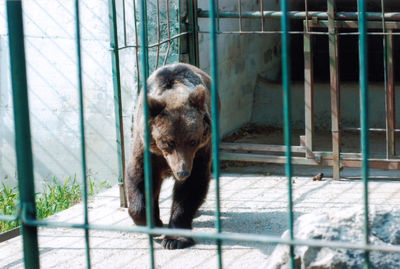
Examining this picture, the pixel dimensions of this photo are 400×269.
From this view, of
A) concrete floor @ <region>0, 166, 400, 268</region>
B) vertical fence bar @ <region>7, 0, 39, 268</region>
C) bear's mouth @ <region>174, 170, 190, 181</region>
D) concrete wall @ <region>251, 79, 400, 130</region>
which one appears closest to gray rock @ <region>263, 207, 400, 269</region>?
concrete floor @ <region>0, 166, 400, 268</region>

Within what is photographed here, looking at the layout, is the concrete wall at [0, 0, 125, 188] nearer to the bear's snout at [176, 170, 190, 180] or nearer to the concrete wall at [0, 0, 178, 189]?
the concrete wall at [0, 0, 178, 189]

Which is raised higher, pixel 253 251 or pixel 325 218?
pixel 325 218

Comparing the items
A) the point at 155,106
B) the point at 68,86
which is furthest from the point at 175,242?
the point at 68,86

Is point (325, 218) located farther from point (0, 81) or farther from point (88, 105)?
point (0, 81)

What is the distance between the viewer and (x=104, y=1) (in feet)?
23.4

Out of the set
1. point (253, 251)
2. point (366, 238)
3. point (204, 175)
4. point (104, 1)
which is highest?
point (104, 1)

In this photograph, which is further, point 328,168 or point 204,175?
point 328,168

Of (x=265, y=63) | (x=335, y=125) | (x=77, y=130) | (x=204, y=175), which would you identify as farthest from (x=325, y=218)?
(x=265, y=63)

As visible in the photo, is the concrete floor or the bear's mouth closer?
the bear's mouth

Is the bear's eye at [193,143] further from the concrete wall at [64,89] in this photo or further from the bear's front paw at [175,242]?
the concrete wall at [64,89]

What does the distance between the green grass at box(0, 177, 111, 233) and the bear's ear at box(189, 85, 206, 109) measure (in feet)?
7.47

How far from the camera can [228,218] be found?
5.91 meters

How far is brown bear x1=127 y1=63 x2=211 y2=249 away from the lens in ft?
16.3

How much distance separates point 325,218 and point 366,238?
128cm
